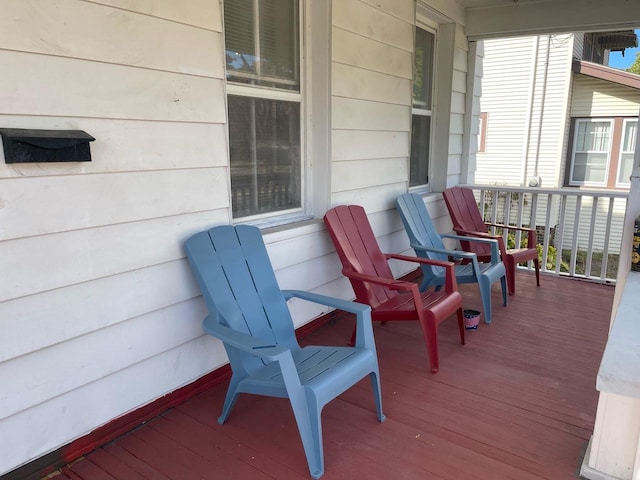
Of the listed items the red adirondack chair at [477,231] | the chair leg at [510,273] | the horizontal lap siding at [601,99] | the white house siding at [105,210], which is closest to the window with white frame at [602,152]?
the horizontal lap siding at [601,99]

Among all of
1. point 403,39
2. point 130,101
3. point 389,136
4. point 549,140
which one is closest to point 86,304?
point 130,101

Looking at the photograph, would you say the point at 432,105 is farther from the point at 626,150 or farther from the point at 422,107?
the point at 626,150

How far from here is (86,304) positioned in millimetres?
1759

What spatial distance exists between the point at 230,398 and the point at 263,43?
5.96 feet

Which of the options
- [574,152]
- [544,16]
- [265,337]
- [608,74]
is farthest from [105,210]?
[574,152]

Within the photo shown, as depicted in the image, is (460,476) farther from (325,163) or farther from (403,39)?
(403,39)

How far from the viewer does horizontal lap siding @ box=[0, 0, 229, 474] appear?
5.08 ft

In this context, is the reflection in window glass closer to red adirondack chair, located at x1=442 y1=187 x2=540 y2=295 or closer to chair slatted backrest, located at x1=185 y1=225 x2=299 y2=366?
red adirondack chair, located at x1=442 y1=187 x2=540 y2=295

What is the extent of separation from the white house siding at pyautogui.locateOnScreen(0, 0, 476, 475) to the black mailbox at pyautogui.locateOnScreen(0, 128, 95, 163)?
1.6 inches

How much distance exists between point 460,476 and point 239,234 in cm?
139

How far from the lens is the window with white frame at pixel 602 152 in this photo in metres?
7.88

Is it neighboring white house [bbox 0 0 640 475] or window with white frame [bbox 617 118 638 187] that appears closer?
neighboring white house [bbox 0 0 640 475]

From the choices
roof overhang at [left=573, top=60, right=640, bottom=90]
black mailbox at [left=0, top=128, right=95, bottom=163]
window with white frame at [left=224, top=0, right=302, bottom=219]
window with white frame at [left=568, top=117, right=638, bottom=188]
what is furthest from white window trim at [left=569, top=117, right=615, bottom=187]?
black mailbox at [left=0, top=128, right=95, bottom=163]

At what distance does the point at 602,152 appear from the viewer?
8094 millimetres
